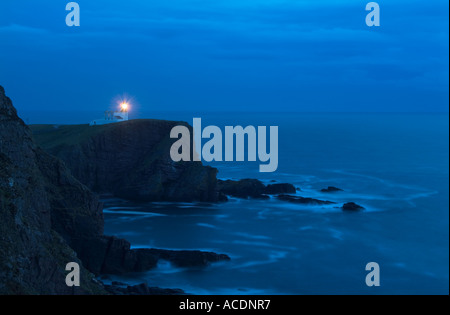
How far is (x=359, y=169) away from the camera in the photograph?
8975 cm

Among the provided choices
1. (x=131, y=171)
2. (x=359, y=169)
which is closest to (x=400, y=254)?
(x=131, y=171)

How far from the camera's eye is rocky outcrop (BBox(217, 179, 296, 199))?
60.4 metres

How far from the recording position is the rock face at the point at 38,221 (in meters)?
15.5

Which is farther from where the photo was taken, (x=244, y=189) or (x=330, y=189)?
(x=330, y=189)

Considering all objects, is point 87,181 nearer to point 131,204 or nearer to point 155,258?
point 131,204

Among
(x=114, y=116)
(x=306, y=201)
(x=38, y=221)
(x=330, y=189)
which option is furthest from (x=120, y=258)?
(x=114, y=116)

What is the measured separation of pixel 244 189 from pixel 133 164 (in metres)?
13.7

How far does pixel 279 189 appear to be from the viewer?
6253 cm

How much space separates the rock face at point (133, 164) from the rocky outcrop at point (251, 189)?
12.9 ft

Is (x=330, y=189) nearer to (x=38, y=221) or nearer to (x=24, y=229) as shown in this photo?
(x=38, y=221)

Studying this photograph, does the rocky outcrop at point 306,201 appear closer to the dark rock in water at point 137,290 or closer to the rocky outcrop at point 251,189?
the rocky outcrop at point 251,189

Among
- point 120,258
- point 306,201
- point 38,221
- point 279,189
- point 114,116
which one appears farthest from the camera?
point 114,116

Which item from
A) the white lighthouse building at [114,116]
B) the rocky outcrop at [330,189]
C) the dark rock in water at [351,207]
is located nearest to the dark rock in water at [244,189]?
the rocky outcrop at [330,189]
